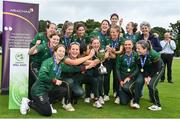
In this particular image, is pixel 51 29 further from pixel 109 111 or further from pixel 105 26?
pixel 109 111

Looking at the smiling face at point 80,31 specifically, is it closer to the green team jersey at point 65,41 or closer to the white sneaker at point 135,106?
the green team jersey at point 65,41

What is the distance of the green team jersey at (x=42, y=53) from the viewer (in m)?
9.14

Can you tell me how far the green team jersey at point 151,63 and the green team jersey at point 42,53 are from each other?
2.09m

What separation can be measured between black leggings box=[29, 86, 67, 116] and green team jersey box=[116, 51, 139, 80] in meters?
1.76

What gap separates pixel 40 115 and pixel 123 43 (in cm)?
287

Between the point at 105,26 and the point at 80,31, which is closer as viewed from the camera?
the point at 80,31

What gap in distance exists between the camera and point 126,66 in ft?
32.3

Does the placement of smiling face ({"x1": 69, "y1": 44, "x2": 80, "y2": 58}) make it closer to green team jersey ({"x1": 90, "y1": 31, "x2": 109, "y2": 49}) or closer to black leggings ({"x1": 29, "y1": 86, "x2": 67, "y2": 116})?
black leggings ({"x1": 29, "y1": 86, "x2": 67, "y2": 116})

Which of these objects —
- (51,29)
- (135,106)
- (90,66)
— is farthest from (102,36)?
(135,106)

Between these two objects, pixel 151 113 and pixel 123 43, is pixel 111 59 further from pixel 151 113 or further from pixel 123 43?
pixel 151 113

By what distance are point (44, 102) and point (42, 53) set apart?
142 cm

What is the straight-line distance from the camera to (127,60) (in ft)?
32.0

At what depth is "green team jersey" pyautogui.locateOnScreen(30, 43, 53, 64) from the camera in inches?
360

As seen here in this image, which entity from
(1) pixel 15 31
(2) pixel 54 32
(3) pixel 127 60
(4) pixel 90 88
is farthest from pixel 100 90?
(1) pixel 15 31
